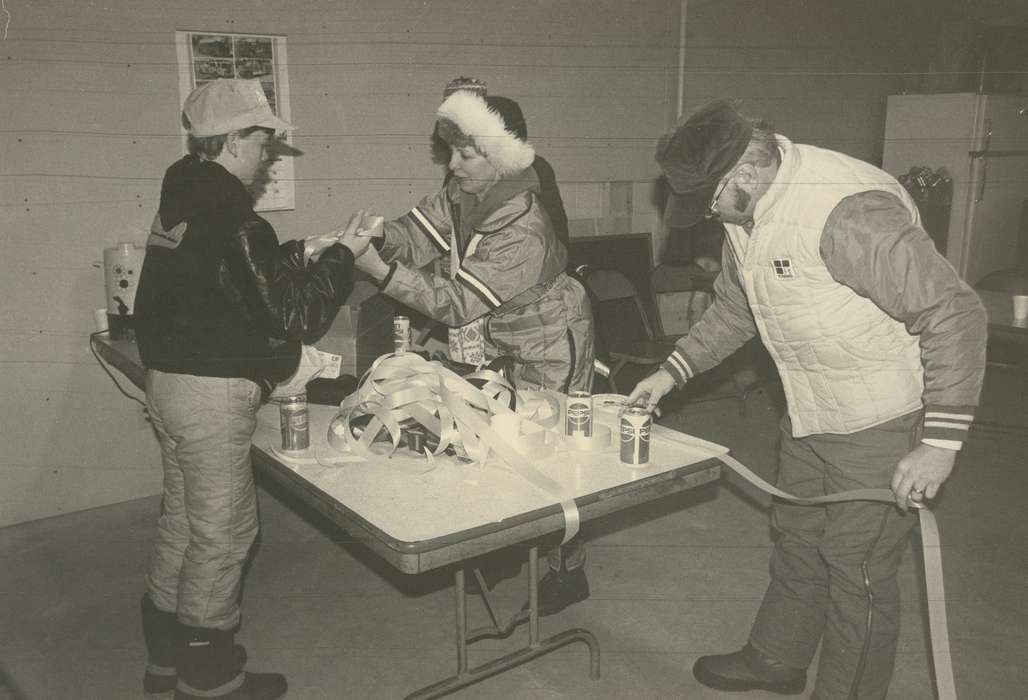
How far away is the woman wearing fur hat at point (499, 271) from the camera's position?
2699 mm

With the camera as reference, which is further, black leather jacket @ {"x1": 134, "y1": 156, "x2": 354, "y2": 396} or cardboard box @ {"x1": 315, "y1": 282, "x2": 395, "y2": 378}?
cardboard box @ {"x1": 315, "y1": 282, "x2": 395, "y2": 378}

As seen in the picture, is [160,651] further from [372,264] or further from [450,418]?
[372,264]

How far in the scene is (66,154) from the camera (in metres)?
3.67

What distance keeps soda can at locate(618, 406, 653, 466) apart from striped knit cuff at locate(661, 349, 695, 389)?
0.36m

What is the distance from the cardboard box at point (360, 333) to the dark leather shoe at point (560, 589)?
1.07 m

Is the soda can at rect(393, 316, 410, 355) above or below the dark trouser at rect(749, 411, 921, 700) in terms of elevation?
above

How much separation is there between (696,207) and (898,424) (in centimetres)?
75

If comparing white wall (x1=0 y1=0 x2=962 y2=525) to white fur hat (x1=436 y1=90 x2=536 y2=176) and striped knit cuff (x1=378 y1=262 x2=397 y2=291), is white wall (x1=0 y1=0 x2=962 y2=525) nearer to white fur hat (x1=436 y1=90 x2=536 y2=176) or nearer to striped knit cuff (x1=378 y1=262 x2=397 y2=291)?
white fur hat (x1=436 y1=90 x2=536 y2=176)

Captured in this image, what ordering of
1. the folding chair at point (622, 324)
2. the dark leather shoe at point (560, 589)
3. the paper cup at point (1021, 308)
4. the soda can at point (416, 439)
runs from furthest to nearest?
the folding chair at point (622, 324), the paper cup at point (1021, 308), the dark leather shoe at point (560, 589), the soda can at point (416, 439)

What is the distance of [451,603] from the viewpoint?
3.29 meters

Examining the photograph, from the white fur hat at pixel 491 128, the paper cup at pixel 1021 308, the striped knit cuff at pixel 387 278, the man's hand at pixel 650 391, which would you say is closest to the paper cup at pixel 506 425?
the man's hand at pixel 650 391

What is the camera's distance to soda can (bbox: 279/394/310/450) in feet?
7.65

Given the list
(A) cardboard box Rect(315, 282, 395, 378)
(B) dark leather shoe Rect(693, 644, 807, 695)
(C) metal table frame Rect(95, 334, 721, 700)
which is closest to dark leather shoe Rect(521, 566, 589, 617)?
(C) metal table frame Rect(95, 334, 721, 700)

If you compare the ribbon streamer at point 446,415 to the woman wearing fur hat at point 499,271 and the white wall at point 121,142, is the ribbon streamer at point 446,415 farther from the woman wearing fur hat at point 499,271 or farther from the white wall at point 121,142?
the white wall at point 121,142
